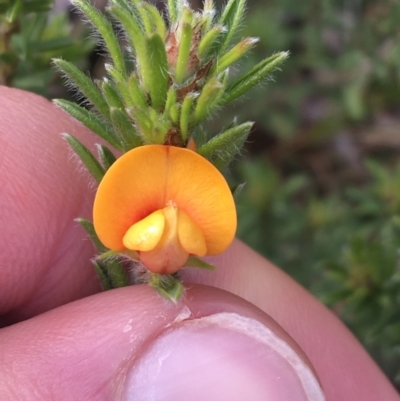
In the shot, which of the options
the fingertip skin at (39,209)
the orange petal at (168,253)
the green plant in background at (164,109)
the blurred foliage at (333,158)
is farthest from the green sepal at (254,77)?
the blurred foliage at (333,158)

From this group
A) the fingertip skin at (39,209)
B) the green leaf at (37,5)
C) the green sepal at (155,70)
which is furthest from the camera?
the green leaf at (37,5)

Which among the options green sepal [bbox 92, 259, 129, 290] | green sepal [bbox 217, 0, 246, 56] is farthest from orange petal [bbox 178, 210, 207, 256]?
green sepal [bbox 217, 0, 246, 56]

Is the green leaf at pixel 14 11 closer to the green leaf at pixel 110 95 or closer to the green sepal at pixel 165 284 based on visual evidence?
the green leaf at pixel 110 95

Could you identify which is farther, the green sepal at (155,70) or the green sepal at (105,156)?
the green sepal at (105,156)

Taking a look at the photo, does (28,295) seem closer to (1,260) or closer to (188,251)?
(1,260)

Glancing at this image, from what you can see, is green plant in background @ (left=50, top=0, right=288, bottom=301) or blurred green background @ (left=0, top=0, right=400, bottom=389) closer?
green plant in background @ (left=50, top=0, right=288, bottom=301)

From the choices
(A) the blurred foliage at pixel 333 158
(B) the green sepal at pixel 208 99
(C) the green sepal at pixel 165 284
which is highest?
(B) the green sepal at pixel 208 99

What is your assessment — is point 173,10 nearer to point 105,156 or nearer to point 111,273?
point 105,156

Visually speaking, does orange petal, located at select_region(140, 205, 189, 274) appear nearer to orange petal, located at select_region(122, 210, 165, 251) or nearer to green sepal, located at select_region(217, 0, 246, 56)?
orange petal, located at select_region(122, 210, 165, 251)
